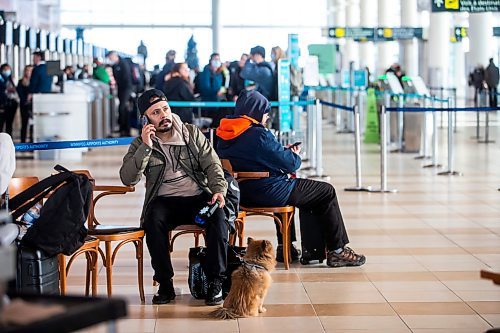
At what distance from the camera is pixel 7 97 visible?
63.7ft

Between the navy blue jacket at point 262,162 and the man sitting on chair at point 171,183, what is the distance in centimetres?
80

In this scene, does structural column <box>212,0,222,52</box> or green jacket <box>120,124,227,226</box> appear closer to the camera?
green jacket <box>120,124,227,226</box>

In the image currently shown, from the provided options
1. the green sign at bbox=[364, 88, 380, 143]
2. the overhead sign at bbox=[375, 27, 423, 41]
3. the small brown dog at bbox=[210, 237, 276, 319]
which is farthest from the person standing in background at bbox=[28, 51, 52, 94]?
the overhead sign at bbox=[375, 27, 423, 41]

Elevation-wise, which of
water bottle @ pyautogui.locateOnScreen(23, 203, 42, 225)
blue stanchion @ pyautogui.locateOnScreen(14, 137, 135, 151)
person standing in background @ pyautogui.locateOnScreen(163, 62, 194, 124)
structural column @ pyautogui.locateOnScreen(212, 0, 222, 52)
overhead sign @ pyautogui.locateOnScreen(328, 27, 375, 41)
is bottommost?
water bottle @ pyautogui.locateOnScreen(23, 203, 42, 225)

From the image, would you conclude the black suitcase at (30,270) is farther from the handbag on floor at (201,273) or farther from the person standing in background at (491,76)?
the person standing in background at (491,76)

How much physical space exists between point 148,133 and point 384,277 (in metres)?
1.95

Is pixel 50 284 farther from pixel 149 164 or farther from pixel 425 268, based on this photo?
pixel 425 268

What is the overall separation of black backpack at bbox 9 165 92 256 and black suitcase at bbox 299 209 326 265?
239 cm

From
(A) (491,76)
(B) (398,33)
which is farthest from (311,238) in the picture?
(B) (398,33)

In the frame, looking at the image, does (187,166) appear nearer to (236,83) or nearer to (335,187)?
(335,187)

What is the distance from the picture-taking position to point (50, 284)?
18.7 ft

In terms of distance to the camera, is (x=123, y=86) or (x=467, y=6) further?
(x=123, y=86)

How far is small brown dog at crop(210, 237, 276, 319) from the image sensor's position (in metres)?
6.14

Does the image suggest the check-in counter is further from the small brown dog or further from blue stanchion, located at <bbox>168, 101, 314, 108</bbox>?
the small brown dog
